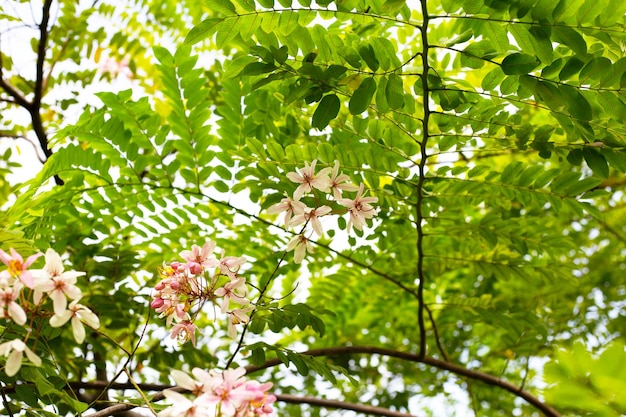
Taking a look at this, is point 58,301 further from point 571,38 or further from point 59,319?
point 571,38

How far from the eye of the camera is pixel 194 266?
0.97m

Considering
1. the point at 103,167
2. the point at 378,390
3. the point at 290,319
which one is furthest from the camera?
the point at 378,390

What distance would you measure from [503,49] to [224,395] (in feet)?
2.04

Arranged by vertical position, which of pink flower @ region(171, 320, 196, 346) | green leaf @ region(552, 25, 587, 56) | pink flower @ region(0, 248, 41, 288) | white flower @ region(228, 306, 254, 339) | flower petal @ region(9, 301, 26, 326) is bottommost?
flower petal @ region(9, 301, 26, 326)

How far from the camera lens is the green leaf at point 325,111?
3.15 feet

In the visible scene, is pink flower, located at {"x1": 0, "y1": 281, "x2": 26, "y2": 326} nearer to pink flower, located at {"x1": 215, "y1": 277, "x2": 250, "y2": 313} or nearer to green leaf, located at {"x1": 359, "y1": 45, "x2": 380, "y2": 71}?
pink flower, located at {"x1": 215, "y1": 277, "x2": 250, "y2": 313}

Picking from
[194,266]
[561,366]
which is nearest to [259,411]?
[194,266]

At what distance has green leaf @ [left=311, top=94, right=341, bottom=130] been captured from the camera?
96 centimetres

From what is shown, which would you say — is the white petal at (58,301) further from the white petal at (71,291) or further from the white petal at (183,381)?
the white petal at (183,381)

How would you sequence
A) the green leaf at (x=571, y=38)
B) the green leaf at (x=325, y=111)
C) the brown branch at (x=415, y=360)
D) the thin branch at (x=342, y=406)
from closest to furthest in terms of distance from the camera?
the green leaf at (x=571, y=38) → the green leaf at (x=325, y=111) → the brown branch at (x=415, y=360) → the thin branch at (x=342, y=406)

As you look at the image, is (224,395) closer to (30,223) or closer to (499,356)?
(30,223)

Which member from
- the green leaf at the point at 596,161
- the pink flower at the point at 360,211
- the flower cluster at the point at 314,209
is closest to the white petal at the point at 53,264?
the flower cluster at the point at 314,209

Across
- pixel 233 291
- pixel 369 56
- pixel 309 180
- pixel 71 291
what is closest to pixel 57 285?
pixel 71 291

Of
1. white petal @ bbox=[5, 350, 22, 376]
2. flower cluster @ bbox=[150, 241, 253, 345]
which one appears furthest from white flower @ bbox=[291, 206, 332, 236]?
white petal @ bbox=[5, 350, 22, 376]
